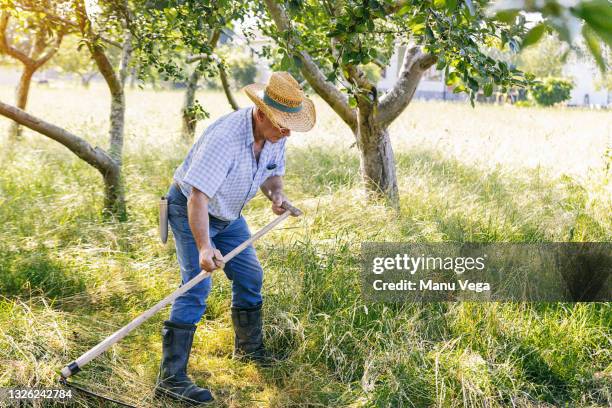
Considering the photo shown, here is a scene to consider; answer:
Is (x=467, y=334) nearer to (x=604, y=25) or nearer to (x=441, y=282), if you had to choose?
(x=441, y=282)

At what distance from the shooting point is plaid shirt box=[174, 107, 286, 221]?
2.85 meters

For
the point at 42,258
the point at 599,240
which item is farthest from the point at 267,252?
the point at 599,240

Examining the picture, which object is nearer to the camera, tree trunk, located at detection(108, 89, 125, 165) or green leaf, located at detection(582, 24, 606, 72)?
green leaf, located at detection(582, 24, 606, 72)

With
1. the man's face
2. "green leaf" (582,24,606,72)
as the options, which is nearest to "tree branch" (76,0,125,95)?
the man's face

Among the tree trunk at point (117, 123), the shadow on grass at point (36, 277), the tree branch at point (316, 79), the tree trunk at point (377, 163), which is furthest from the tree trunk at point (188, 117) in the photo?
the shadow on grass at point (36, 277)

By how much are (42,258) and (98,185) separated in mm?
1725

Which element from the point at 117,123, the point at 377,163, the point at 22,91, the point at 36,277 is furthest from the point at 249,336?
the point at 22,91

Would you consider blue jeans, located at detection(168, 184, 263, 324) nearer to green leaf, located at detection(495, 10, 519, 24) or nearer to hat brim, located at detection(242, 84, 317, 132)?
hat brim, located at detection(242, 84, 317, 132)

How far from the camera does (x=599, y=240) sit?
472 centimetres

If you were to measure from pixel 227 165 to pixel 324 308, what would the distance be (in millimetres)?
1476

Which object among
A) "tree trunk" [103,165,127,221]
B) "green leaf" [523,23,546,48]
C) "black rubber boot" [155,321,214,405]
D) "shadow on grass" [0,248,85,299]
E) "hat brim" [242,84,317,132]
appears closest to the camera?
"green leaf" [523,23,546,48]

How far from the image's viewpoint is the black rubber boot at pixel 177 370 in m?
3.16

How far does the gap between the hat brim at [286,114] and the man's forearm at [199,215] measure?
516 mm

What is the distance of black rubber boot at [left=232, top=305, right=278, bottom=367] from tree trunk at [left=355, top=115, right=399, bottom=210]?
2.22 meters
